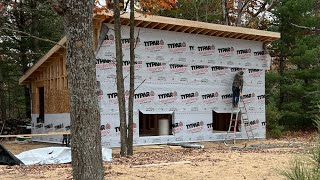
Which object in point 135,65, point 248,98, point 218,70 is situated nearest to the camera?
point 135,65

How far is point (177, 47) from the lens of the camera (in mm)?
14492

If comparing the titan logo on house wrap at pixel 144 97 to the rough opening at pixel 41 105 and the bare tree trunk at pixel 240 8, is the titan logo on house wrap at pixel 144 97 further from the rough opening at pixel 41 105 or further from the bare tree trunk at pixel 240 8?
the bare tree trunk at pixel 240 8

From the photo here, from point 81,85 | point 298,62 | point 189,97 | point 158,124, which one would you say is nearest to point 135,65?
point 189,97

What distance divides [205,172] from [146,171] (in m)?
1.08

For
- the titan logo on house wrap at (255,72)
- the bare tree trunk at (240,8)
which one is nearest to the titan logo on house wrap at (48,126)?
the titan logo on house wrap at (255,72)

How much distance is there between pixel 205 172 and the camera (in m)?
7.39

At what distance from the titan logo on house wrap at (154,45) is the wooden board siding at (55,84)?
3.03 m

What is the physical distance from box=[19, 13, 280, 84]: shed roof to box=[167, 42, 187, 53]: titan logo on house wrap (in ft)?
1.62

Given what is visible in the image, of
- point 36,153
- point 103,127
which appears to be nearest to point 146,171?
point 36,153

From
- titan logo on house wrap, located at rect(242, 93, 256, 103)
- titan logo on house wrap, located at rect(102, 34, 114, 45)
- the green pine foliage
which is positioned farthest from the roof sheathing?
→ the green pine foliage

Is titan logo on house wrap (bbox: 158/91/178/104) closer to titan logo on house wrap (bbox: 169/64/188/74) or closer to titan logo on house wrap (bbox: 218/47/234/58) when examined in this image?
titan logo on house wrap (bbox: 169/64/188/74)

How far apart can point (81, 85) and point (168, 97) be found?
1012 cm

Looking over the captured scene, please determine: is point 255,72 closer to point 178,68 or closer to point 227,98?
point 227,98

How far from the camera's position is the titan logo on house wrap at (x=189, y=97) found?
14555 millimetres
